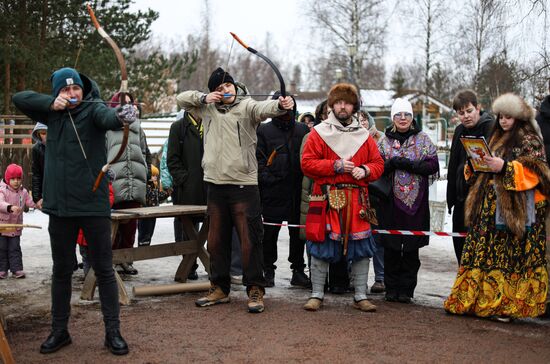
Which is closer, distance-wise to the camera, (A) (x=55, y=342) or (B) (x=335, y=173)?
(A) (x=55, y=342)

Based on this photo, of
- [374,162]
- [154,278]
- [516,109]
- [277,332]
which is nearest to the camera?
[277,332]

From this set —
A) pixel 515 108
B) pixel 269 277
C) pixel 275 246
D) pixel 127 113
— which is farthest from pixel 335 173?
pixel 127 113

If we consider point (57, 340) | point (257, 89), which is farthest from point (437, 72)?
point (57, 340)

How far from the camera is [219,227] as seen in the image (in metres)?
6.44

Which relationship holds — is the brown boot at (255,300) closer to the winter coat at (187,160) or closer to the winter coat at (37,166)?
the winter coat at (187,160)

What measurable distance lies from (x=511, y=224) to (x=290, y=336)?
76.4 inches

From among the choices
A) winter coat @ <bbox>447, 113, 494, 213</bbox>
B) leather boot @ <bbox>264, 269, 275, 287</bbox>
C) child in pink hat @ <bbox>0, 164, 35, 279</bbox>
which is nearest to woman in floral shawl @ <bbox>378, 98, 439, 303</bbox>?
winter coat @ <bbox>447, 113, 494, 213</bbox>

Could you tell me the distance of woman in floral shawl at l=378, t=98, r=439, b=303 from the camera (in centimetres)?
665

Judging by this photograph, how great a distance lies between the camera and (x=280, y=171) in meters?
7.24

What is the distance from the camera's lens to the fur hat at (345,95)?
640 cm

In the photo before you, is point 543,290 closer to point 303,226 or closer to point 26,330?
point 303,226

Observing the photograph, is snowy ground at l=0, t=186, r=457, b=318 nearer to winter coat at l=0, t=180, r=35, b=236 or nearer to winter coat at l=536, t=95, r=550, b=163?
winter coat at l=0, t=180, r=35, b=236

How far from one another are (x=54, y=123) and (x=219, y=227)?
1932mm

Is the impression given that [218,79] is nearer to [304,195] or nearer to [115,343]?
[304,195]
